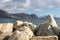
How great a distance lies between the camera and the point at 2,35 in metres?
14.6

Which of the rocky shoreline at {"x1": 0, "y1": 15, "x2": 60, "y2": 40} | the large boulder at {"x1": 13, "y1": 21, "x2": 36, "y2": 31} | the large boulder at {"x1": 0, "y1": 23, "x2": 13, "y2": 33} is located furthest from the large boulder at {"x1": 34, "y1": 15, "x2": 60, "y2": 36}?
the large boulder at {"x1": 0, "y1": 23, "x2": 13, "y2": 33}

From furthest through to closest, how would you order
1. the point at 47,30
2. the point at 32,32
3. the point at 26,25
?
1. the point at 26,25
2. the point at 47,30
3. the point at 32,32

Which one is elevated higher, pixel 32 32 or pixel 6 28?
pixel 6 28

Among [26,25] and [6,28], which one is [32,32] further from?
[6,28]

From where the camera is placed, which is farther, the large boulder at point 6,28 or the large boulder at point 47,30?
the large boulder at point 6,28

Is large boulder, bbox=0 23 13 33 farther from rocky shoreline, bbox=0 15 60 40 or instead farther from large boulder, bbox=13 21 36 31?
large boulder, bbox=13 21 36 31

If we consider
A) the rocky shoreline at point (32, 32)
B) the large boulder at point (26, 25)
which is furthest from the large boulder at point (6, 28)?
the large boulder at point (26, 25)

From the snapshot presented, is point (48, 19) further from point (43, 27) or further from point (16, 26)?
point (16, 26)

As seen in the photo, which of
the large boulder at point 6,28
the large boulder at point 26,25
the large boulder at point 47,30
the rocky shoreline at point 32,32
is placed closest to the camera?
the rocky shoreline at point 32,32

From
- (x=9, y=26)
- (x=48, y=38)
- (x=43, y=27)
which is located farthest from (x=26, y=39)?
(x=9, y=26)

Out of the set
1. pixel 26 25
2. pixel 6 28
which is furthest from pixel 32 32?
pixel 6 28

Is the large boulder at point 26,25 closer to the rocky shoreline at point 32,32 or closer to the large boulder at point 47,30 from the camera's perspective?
the rocky shoreline at point 32,32

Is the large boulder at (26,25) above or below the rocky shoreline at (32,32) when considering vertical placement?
above

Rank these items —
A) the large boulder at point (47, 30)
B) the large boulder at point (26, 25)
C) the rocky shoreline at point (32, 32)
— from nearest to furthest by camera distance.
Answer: the rocky shoreline at point (32, 32), the large boulder at point (47, 30), the large boulder at point (26, 25)
